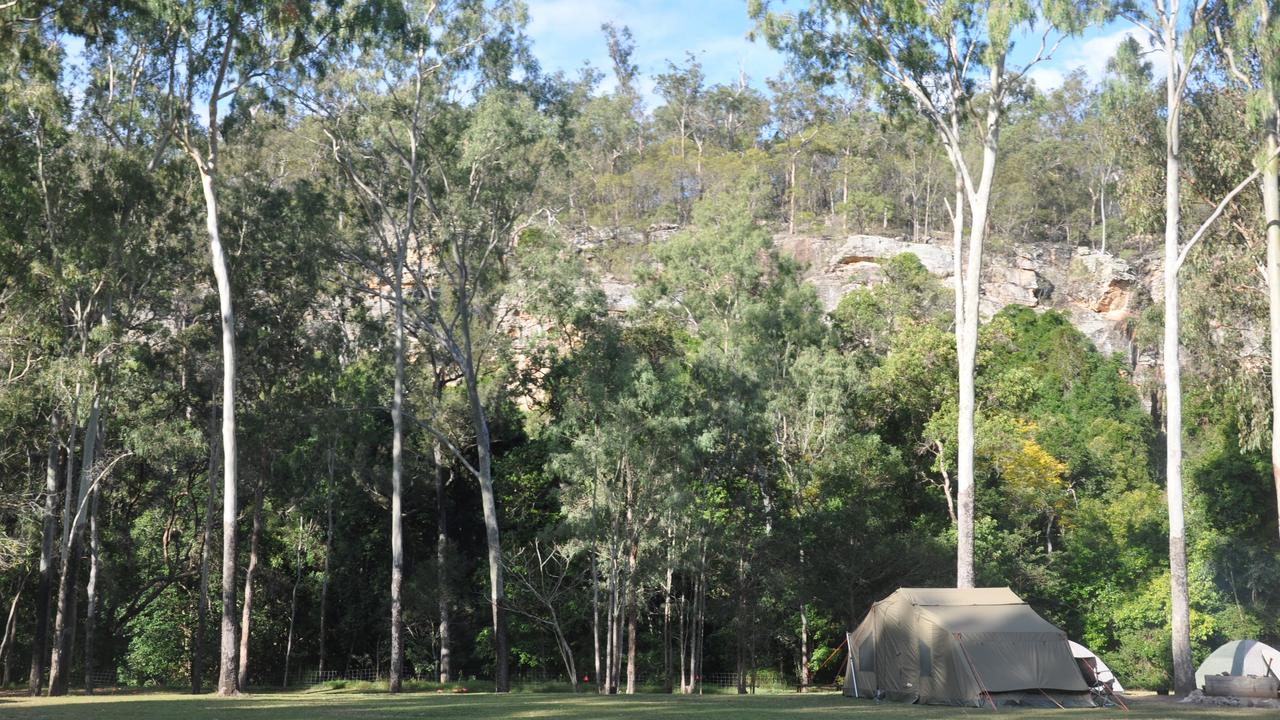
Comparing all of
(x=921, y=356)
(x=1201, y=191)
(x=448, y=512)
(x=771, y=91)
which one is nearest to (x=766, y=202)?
(x=771, y=91)

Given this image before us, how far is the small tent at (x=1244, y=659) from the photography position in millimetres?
21578

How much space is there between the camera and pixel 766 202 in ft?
209

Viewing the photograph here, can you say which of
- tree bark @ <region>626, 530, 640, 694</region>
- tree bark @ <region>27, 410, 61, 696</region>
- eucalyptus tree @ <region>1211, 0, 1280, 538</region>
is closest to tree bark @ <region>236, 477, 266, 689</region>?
tree bark @ <region>27, 410, 61, 696</region>

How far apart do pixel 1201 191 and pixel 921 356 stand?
1165 centimetres

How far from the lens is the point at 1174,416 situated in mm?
22344

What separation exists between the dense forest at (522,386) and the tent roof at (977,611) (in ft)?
7.52

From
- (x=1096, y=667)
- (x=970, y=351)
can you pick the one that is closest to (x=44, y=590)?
(x=970, y=351)

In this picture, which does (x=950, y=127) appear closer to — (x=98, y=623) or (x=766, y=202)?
(x=98, y=623)

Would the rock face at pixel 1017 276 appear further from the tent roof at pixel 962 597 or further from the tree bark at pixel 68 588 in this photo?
the tent roof at pixel 962 597

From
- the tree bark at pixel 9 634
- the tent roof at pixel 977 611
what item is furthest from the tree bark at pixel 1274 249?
the tree bark at pixel 9 634

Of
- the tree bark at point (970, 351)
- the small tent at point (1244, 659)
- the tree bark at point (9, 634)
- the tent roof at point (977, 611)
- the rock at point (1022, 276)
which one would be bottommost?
the tree bark at point (9, 634)

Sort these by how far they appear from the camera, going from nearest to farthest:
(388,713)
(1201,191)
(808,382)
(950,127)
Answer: (388,713) < (950,127) < (1201,191) < (808,382)

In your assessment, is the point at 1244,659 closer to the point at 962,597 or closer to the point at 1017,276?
the point at 962,597

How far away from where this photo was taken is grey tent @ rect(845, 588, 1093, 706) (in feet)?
58.0
